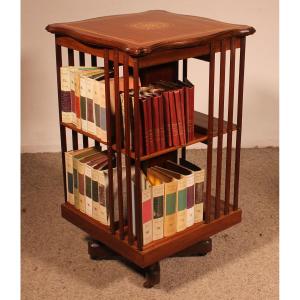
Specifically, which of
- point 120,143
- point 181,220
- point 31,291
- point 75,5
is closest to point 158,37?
point 120,143

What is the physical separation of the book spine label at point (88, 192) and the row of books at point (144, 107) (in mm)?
169

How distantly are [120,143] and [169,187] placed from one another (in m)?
0.27

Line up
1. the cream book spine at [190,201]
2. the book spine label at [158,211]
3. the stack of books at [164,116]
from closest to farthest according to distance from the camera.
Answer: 1. the stack of books at [164,116]
2. the book spine label at [158,211]
3. the cream book spine at [190,201]

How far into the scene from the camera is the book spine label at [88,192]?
2.43 metres

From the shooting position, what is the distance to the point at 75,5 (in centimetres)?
351

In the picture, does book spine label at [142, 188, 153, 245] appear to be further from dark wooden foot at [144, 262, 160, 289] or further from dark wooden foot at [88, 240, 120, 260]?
dark wooden foot at [88, 240, 120, 260]

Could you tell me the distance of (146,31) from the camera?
2234 mm

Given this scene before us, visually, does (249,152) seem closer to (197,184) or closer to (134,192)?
(197,184)

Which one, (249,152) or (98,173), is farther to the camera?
(249,152)

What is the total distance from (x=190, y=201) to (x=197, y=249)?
325 millimetres

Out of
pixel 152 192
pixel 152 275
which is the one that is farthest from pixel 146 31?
pixel 152 275

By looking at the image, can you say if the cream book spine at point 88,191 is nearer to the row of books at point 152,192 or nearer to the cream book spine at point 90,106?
the row of books at point 152,192

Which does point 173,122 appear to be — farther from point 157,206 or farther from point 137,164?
point 157,206

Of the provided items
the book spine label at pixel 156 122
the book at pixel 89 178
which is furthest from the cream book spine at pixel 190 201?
the book at pixel 89 178
